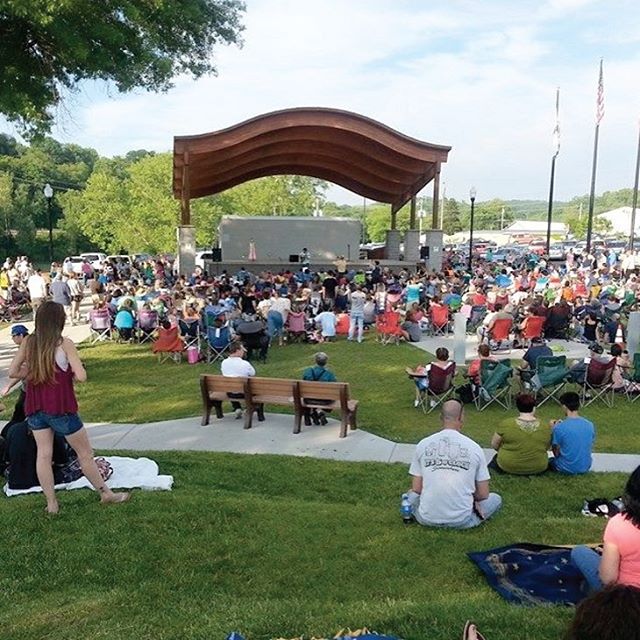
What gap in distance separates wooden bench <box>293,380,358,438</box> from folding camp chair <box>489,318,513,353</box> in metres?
6.78

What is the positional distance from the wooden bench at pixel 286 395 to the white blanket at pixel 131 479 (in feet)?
8.26

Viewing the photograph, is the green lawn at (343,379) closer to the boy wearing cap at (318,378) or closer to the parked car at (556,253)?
the boy wearing cap at (318,378)

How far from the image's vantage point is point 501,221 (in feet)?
493

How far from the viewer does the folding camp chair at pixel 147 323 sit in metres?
16.2

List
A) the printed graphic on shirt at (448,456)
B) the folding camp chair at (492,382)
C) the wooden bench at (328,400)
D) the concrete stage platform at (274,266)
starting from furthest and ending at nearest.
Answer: the concrete stage platform at (274,266), the folding camp chair at (492,382), the wooden bench at (328,400), the printed graphic on shirt at (448,456)

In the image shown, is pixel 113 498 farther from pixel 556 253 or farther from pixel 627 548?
pixel 556 253

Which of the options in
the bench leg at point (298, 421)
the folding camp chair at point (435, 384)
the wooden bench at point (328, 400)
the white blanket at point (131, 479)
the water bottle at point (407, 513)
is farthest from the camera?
the folding camp chair at point (435, 384)

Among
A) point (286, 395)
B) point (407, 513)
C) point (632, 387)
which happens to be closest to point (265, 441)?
point (286, 395)

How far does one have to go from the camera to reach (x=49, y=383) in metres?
5.26

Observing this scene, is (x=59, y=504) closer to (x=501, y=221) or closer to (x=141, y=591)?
(x=141, y=591)

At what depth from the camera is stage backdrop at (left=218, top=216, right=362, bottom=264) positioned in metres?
36.7

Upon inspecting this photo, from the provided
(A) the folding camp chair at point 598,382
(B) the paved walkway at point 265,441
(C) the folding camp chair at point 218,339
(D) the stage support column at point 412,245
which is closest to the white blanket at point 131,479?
(B) the paved walkway at point 265,441

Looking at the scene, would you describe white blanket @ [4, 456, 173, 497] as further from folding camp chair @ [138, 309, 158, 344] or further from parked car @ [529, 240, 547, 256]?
parked car @ [529, 240, 547, 256]

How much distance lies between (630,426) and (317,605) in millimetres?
6834
